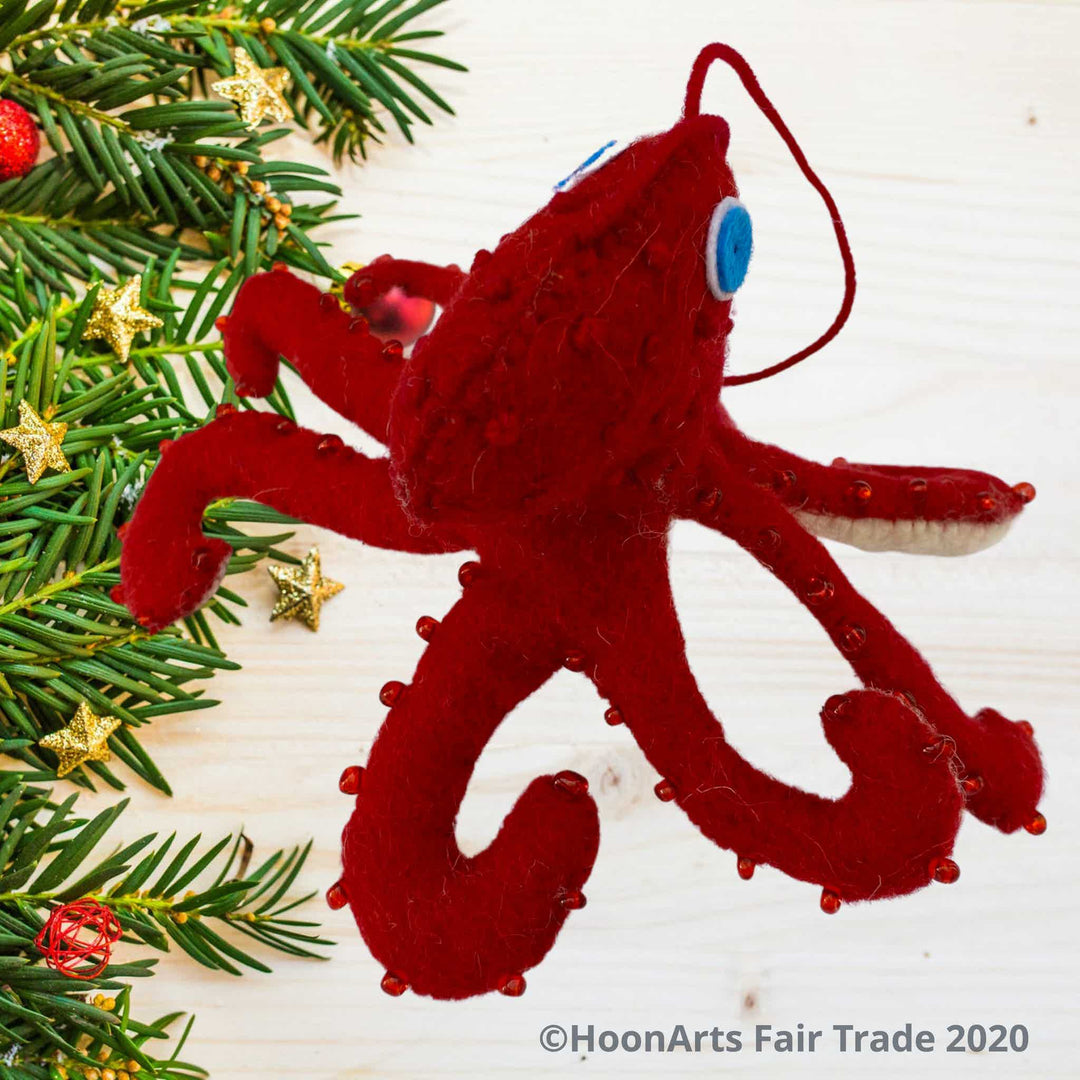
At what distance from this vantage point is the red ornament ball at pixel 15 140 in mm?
481

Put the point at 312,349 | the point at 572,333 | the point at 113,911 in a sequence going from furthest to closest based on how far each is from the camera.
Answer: the point at 113,911 → the point at 312,349 → the point at 572,333

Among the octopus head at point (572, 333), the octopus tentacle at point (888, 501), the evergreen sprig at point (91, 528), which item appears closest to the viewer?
the octopus head at point (572, 333)

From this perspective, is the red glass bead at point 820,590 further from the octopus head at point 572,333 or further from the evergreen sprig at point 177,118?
the evergreen sprig at point 177,118

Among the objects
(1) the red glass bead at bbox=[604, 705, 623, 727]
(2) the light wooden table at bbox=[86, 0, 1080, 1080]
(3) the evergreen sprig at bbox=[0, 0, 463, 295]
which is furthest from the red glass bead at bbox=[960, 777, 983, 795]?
(3) the evergreen sprig at bbox=[0, 0, 463, 295]

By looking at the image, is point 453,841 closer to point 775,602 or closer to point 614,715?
point 614,715

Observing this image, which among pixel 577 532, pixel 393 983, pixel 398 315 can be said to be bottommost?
pixel 393 983

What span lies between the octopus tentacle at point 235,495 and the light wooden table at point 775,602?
0.56 ft

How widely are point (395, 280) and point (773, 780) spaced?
0.23 metres

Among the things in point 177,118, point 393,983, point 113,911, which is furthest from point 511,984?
point 177,118

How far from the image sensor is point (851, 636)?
1.07 ft

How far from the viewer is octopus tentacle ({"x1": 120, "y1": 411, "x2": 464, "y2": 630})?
341 mm

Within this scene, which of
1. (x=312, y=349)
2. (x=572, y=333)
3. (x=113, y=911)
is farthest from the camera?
(x=113, y=911)

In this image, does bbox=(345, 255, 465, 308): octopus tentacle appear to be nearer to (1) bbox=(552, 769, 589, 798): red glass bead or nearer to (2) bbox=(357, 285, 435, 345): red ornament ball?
(2) bbox=(357, 285, 435, 345): red ornament ball

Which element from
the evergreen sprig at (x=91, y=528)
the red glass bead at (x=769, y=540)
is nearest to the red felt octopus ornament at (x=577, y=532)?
the red glass bead at (x=769, y=540)
